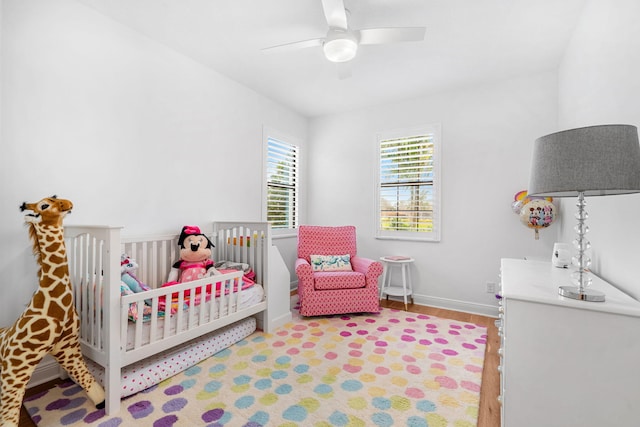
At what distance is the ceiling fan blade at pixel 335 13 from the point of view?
1.71m

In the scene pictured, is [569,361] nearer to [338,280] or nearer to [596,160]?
[596,160]

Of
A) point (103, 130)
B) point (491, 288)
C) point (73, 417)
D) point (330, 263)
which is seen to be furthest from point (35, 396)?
point (491, 288)

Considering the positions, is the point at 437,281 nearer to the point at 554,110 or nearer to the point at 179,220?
the point at 554,110

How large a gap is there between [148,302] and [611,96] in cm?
283

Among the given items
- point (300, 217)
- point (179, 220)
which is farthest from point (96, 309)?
point (300, 217)

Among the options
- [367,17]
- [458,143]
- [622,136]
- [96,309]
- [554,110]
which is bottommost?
[96,309]

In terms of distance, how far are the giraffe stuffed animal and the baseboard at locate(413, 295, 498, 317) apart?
9.93ft

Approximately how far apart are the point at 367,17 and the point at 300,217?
265 cm

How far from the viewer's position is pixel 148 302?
192 cm

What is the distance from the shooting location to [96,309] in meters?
1.70

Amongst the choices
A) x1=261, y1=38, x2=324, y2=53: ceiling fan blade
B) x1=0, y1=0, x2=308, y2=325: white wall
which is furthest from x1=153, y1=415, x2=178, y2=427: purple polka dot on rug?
x1=261, y1=38, x2=324, y2=53: ceiling fan blade

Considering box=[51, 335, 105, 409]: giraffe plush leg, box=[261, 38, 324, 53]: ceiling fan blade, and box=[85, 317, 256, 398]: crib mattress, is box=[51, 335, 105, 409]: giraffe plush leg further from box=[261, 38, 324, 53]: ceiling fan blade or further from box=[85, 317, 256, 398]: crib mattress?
box=[261, 38, 324, 53]: ceiling fan blade

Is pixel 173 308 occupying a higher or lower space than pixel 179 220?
lower

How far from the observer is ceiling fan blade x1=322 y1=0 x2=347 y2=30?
171 cm
